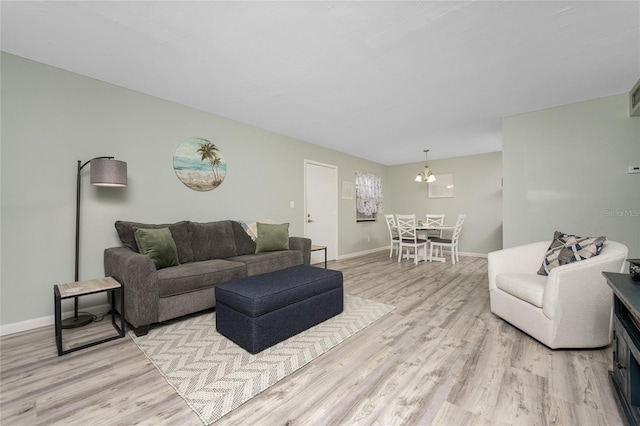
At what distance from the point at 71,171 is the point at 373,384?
327 centimetres

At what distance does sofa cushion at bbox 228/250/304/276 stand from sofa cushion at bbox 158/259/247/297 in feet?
0.43

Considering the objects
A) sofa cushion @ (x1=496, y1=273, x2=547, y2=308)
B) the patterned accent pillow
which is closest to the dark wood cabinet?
sofa cushion @ (x1=496, y1=273, x2=547, y2=308)

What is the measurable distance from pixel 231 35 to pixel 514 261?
3287 mm

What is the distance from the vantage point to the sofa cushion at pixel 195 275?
2.30 m

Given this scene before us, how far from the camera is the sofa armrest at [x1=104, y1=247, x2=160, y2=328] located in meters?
2.14

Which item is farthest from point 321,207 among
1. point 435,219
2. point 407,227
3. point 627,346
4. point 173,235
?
point 627,346

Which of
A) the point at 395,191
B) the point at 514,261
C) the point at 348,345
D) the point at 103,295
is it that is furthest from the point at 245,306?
the point at 395,191

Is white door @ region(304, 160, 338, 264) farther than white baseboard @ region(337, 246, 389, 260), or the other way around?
white baseboard @ region(337, 246, 389, 260)

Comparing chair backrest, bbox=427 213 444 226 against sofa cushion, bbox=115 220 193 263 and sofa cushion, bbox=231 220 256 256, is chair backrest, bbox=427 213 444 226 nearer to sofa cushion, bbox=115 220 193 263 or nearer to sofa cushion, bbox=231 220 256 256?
sofa cushion, bbox=231 220 256 256

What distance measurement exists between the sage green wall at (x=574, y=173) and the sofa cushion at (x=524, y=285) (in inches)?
60.8

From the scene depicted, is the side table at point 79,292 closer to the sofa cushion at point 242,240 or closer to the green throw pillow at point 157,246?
the green throw pillow at point 157,246

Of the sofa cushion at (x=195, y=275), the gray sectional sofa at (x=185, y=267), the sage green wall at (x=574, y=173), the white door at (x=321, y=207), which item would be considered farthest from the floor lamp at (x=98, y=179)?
the sage green wall at (x=574, y=173)

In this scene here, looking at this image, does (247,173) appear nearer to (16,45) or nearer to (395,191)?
(16,45)

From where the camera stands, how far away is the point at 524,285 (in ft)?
7.07
